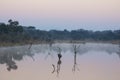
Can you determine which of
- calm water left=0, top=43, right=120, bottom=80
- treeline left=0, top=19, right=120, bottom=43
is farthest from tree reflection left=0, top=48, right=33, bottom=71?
treeline left=0, top=19, right=120, bottom=43

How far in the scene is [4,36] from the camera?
43125mm

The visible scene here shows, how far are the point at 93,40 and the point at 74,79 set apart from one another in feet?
201

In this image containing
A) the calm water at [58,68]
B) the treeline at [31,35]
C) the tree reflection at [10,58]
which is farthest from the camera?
the treeline at [31,35]

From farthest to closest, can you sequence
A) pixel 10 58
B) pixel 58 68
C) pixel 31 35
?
pixel 31 35
pixel 10 58
pixel 58 68

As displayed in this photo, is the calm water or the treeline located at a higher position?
the treeline

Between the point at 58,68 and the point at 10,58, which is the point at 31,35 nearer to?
the point at 10,58

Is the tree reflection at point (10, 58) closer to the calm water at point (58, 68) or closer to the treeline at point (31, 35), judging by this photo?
the calm water at point (58, 68)

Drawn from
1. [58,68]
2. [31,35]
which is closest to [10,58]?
[58,68]

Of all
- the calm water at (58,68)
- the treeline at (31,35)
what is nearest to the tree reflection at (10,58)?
the calm water at (58,68)

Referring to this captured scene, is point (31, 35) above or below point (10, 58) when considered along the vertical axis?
above

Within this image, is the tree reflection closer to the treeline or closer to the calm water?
the calm water

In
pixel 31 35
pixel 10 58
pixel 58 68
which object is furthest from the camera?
pixel 31 35

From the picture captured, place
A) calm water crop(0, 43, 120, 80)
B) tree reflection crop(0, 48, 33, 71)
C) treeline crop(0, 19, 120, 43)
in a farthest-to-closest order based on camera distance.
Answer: treeline crop(0, 19, 120, 43)
tree reflection crop(0, 48, 33, 71)
calm water crop(0, 43, 120, 80)

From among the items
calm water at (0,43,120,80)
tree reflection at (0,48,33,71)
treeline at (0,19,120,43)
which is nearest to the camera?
calm water at (0,43,120,80)
